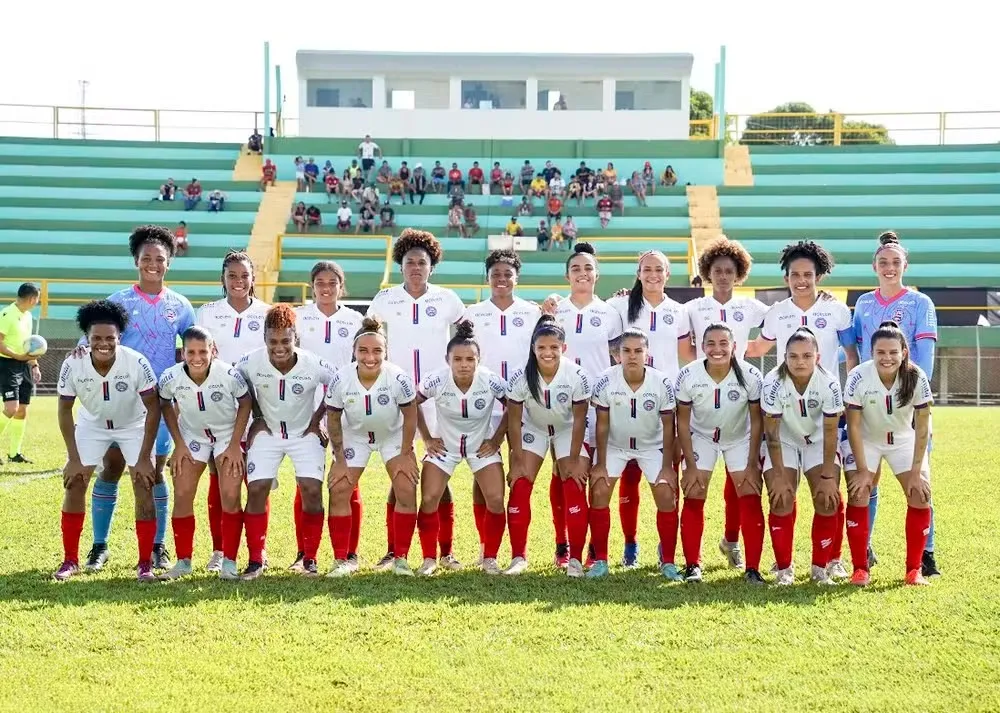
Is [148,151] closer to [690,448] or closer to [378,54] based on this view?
[378,54]

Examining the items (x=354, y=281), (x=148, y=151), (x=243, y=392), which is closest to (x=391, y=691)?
(x=243, y=392)

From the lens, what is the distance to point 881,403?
622 cm

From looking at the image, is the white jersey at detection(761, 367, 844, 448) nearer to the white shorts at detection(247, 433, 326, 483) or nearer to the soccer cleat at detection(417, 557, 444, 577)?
the soccer cleat at detection(417, 557, 444, 577)

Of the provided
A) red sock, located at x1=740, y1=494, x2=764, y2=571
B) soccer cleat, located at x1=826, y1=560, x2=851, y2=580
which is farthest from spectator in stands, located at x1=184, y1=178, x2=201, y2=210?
soccer cleat, located at x1=826, y1=560, x2=851, y2=580

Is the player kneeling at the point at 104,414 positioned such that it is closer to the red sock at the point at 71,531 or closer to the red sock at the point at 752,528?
the red sock at the point at 71,531

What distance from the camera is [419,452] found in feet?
41.0

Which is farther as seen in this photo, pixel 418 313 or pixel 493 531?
pixel 418 313

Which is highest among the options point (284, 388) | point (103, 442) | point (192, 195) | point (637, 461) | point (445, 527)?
point (192, 195)

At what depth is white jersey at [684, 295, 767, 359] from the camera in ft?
23.4

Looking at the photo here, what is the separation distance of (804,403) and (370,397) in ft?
8.10

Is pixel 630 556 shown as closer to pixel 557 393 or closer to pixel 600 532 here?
pixel 600 532

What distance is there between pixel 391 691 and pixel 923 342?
13.3ft

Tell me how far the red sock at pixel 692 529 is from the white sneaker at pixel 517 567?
92cm

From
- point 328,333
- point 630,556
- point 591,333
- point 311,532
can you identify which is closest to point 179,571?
point 311,532
